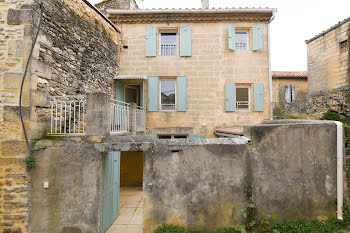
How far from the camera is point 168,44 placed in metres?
8.39

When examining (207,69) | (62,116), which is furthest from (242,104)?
(62,116)

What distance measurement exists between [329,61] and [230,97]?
7951mm

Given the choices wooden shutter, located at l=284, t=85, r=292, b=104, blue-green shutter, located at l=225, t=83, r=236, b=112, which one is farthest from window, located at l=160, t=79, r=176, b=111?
wooden shutter, located at l=284, t=85, r=292, b=104

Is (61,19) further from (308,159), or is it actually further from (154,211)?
(308,159)

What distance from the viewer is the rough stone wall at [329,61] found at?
9766 millimetres

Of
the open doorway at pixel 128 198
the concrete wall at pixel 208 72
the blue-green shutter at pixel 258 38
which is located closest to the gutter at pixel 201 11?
the concrete wall at pixel 208 72

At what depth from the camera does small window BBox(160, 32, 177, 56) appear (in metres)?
8.37

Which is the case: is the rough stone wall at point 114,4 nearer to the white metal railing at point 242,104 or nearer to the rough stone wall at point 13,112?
the rough stone wall at point 13,112

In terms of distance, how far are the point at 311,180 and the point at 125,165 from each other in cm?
759

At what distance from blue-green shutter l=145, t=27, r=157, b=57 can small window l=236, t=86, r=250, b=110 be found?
14.7 feet

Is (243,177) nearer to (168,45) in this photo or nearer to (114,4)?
(168,45)

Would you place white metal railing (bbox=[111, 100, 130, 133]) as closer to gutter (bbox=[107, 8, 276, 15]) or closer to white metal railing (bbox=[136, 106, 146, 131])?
white metal railing (bbox=[136, 106, 146, 131])

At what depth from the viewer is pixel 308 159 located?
365cm

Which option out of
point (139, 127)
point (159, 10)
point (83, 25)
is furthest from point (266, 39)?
point (83, 25)
